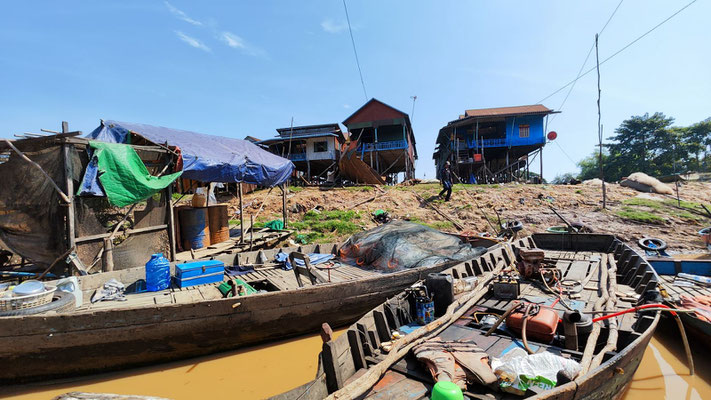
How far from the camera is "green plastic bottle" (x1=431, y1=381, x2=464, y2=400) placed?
246 centimetres

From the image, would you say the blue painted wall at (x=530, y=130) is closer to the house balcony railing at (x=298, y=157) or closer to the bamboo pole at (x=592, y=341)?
the house balcony railing at (x=298, y=157)

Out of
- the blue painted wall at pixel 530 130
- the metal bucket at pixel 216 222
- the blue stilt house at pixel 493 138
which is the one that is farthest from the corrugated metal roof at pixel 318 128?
the metal bucket at pixel 216 222

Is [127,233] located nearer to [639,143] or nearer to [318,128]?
[318,128]

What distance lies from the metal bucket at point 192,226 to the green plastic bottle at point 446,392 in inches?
359

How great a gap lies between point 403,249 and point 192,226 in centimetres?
679

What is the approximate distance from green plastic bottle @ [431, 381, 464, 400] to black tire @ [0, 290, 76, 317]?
5578 millimetres

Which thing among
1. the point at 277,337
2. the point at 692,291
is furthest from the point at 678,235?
the point at 277,337

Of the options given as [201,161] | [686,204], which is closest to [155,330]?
[201,161]

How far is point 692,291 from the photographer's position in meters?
6.55

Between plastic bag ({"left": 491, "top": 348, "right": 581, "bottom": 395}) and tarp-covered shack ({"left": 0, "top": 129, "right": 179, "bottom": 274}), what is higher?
tarp-covered shack ({"left": 0, "top": 129, "right": 179, "bottom": 274})

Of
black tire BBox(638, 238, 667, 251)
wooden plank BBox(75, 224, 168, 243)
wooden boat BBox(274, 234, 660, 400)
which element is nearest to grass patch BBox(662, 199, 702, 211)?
black tire BBox(638, 238, 667, 251)

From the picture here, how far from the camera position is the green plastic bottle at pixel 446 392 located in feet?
8.07

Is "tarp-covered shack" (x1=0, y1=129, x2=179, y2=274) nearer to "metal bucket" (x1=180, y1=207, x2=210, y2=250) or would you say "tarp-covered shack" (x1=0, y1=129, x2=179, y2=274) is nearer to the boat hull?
the boat hull

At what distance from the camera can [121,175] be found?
6.54m
